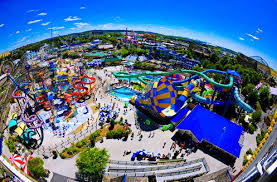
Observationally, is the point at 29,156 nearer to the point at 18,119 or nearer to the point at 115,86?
the point at 18,119

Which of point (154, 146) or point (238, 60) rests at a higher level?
→ point (238, 60)

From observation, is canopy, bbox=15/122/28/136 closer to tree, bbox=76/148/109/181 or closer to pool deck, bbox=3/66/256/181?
pool deck, bbox=3/66/256/181

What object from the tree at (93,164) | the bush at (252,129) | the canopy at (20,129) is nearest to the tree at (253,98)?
the bush at (252,129)

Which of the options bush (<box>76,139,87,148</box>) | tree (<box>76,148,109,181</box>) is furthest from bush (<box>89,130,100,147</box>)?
tree (<box>76,148,109,181</box>)

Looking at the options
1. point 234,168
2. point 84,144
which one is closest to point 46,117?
point 84,144

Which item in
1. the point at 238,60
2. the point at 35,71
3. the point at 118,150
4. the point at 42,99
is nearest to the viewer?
the point at 118,150

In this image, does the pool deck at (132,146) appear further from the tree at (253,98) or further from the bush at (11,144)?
the tree at (253,98)
